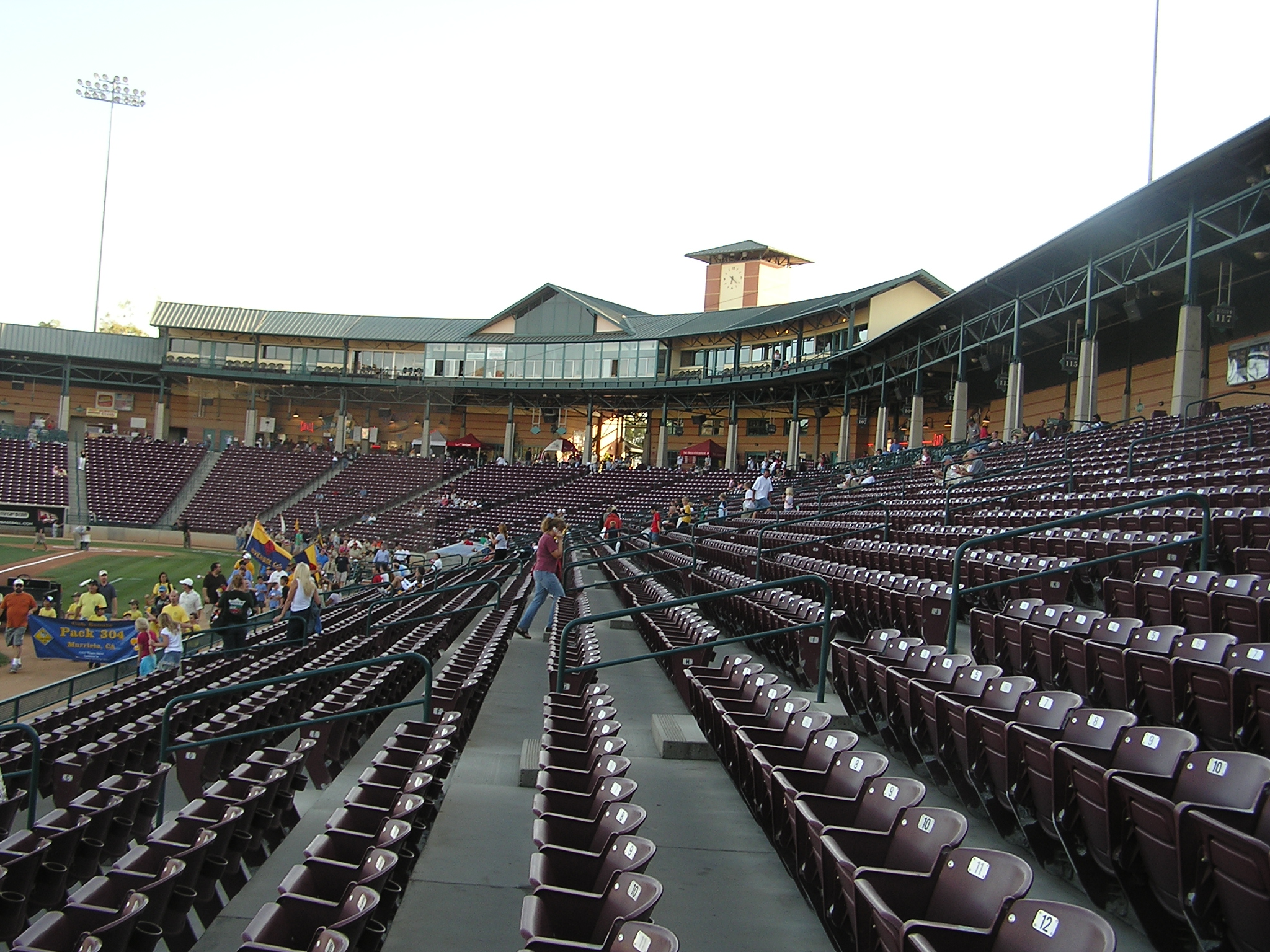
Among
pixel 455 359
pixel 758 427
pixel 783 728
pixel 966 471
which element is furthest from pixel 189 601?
pixel 758 427

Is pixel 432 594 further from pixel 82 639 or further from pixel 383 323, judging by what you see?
pixel 383 323

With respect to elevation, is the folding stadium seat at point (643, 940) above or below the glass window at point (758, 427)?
below

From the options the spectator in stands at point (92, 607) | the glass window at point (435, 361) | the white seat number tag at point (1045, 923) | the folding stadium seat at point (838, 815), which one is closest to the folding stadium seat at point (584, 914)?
the folding stadium seat at point (838, 815)

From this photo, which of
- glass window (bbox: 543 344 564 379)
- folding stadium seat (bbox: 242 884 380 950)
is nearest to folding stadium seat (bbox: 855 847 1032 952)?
folding stadium seat (bbox: 242 884 380 950)

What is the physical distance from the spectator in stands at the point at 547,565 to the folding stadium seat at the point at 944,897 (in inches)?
298

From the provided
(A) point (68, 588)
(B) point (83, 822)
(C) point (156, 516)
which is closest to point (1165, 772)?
(B) point (83, 822)

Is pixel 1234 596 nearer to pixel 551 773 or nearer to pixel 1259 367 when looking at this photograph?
pixel 551 773

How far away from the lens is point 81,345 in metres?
49.8

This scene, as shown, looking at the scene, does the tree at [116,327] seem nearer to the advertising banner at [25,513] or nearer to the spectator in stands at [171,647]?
the advertising banner at [25,513]

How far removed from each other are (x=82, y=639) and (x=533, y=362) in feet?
109

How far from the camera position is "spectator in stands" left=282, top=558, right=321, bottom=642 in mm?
11562

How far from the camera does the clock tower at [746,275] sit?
5556 cm

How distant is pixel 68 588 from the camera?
26.4 meters

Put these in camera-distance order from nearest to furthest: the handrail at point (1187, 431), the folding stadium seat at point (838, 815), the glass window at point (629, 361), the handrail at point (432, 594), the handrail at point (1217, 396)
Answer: the folding stadium seat at point (838, 815), the handrail at point (432, 594), the handrail at point (1187, 431), the handrail at point (1217, 396), the glass window at point (629, 361)
